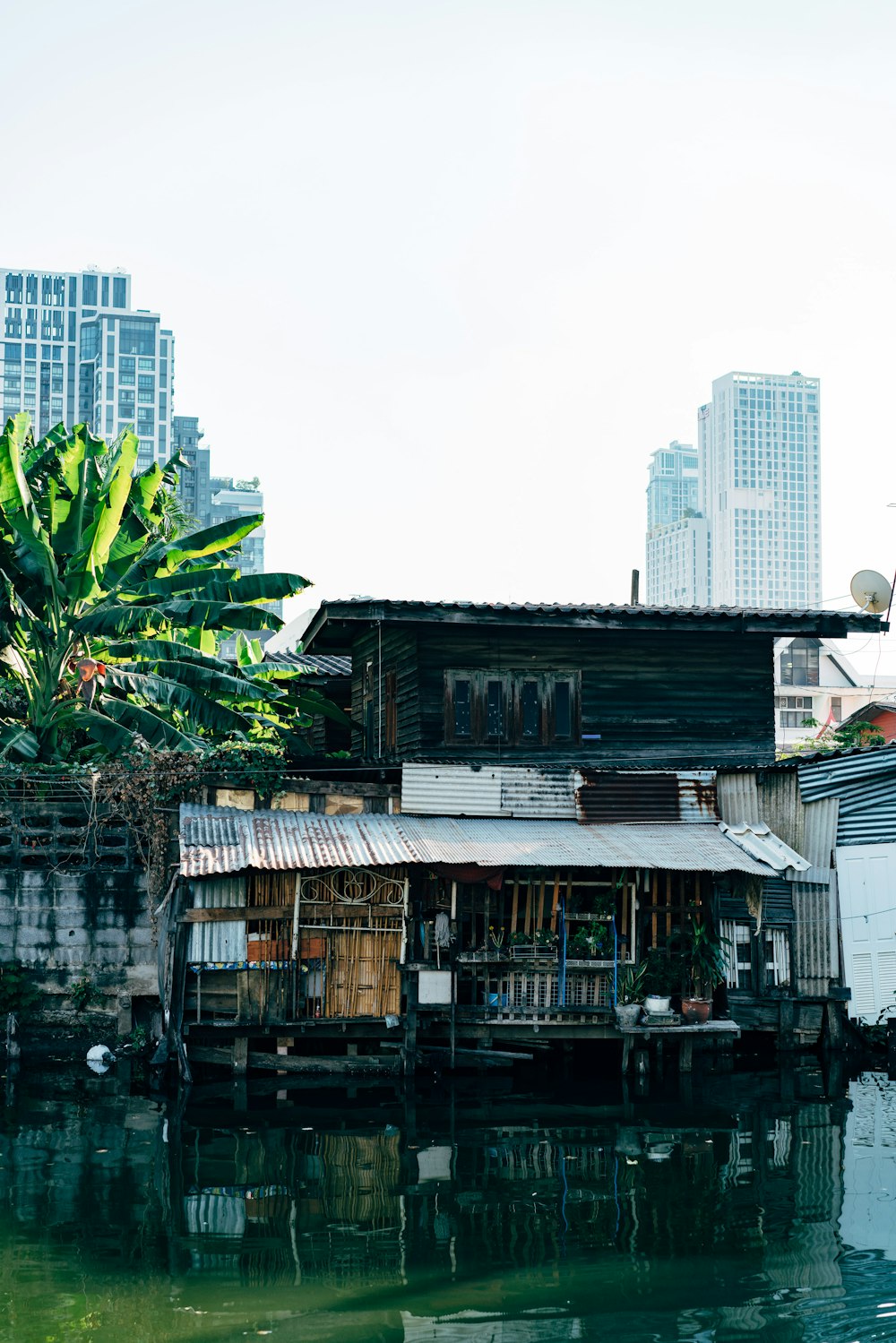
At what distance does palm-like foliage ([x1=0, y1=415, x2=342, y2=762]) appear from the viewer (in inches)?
864

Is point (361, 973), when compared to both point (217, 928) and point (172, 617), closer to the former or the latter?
point (217, 928)

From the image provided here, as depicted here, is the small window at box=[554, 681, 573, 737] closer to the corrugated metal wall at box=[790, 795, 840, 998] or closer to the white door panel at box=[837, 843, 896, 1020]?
the corrugated metal wall at box=[790, 795, 840, 998]

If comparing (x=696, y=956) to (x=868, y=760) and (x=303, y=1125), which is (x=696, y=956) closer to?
(x=868, y=760)

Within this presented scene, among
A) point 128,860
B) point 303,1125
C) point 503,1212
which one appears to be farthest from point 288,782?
point 503,1212

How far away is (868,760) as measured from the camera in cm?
2250

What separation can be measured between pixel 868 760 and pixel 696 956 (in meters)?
4.64

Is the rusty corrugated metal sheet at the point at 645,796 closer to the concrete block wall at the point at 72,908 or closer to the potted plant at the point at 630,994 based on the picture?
the potted plant at the point at 630,994

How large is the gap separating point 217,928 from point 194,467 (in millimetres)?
122705

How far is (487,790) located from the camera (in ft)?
72.9

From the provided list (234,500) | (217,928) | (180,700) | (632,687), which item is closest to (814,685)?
(632,687)

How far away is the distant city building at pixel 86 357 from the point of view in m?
148

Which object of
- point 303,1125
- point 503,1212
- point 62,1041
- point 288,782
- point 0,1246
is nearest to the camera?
point 0,1246

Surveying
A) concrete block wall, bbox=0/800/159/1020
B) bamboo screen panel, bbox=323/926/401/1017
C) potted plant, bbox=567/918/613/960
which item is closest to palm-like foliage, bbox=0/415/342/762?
concrete block wall, bbox=0/800/159/1020

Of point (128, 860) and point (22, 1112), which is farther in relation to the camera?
point (128, 860)
